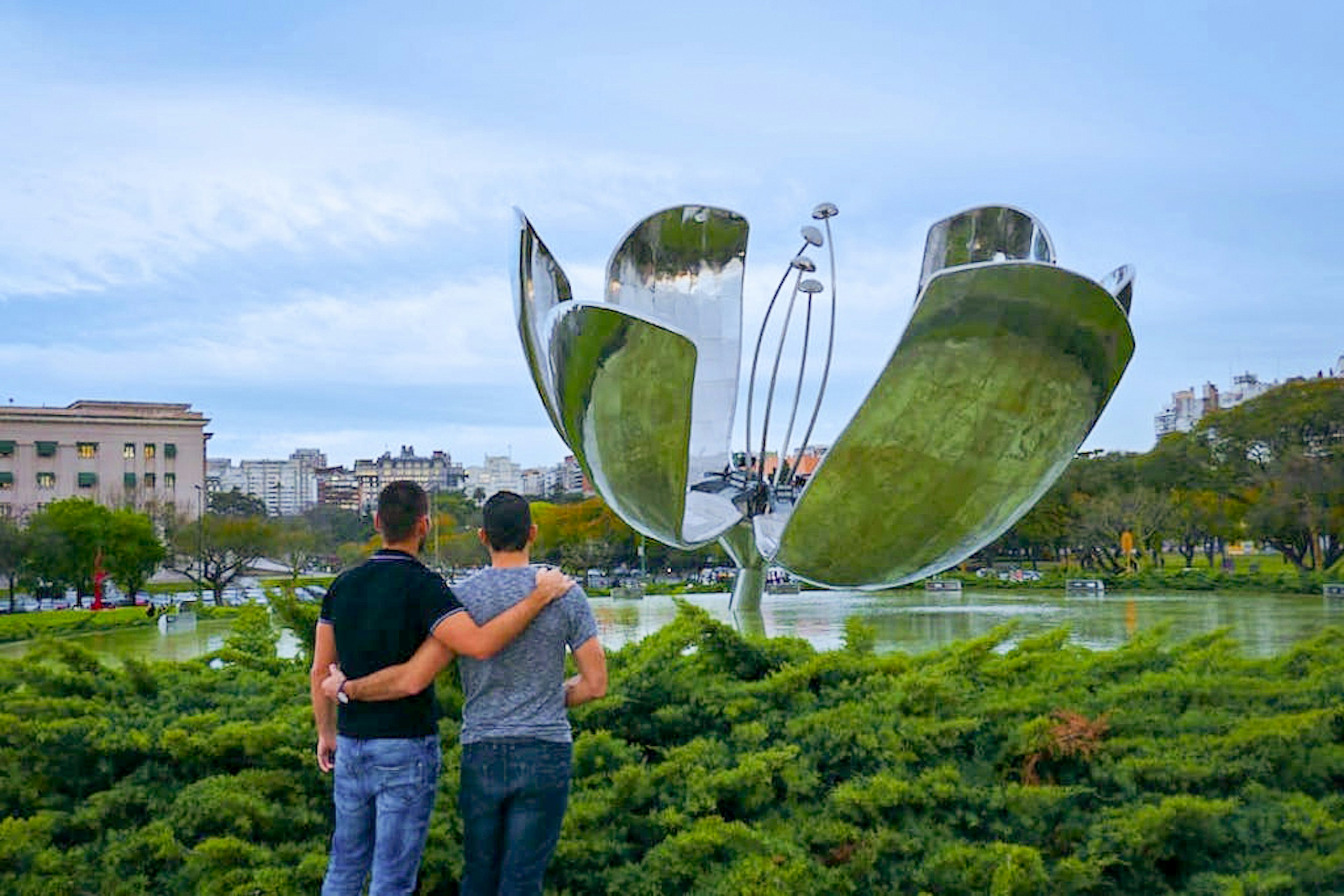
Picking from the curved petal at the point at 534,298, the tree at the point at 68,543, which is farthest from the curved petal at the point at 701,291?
the tree at the point at 68,543

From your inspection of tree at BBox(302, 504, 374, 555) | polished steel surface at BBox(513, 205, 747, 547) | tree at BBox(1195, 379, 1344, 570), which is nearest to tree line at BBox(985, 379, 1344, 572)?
tree at BBox(1195, 379, 1344, 570)

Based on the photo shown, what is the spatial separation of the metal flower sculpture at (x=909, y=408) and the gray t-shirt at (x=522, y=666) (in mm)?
2431

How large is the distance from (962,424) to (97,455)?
6266cm

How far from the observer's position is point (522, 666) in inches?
110

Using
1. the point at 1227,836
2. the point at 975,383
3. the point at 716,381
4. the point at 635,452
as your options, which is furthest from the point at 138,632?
the point at 1227,836

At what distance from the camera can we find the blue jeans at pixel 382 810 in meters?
2.83

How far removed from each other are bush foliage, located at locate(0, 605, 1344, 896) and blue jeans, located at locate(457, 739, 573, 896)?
83 cm

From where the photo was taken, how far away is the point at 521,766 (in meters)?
2.75

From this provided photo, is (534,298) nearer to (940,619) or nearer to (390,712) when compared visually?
(390,712)

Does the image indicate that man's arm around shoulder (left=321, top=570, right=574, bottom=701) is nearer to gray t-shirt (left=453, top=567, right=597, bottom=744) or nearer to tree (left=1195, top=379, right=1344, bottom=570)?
gray t-shirt (left=453, top=567, right=597, bottom=744)

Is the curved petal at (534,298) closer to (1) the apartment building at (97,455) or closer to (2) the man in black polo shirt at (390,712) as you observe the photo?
(2) the man in black polo shirt at (390,712)

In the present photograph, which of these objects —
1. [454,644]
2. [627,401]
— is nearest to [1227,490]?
[627,401]

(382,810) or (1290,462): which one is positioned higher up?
(1290,462)

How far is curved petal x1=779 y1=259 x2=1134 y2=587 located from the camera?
16.6 ft
